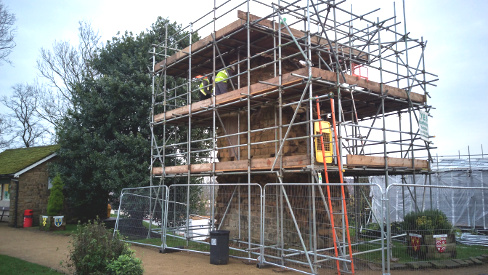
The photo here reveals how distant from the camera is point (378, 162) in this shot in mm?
10367

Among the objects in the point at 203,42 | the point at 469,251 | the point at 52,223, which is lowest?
the point at 52,223

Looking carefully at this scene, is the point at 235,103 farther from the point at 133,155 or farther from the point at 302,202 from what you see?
the point at 133,155

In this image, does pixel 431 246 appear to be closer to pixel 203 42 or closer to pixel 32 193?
pixel 203 42

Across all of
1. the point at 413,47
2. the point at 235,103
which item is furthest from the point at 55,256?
the point at 413,47

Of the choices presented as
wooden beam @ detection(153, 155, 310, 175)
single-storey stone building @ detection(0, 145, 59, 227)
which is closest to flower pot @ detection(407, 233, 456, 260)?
wooden beam @ detection(153, 155, 310, 175)

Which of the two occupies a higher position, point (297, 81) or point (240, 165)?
point (297, 81)

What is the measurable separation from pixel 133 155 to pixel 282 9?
9.98 m

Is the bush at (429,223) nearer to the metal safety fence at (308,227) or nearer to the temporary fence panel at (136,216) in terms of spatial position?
the metal safety fence at (308,227)

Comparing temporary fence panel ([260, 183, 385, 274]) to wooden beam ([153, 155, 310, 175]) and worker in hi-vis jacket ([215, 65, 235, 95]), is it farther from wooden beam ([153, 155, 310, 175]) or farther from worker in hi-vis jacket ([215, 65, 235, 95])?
worker in hi-vis jacket ([215, 65, 235, 95])

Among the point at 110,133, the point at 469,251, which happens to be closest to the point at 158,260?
the point at 469,251

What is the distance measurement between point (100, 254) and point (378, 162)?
7.20 m

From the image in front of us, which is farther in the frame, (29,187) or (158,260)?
(29,187)

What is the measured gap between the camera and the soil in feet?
30.5

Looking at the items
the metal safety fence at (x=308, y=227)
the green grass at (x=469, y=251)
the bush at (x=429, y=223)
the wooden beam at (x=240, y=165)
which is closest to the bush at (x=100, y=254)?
the metal safety fence at (x=308, y=227)
